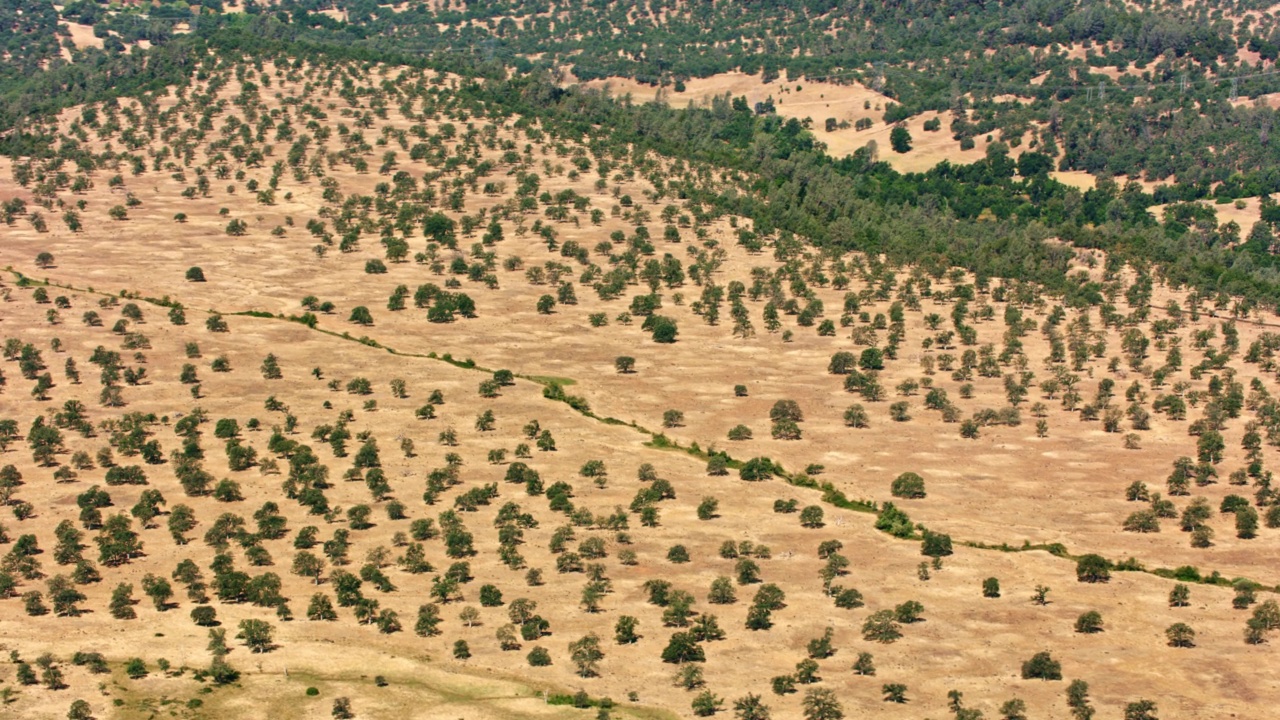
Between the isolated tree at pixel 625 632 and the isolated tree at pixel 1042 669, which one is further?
the isolated tree at pixel 625 632

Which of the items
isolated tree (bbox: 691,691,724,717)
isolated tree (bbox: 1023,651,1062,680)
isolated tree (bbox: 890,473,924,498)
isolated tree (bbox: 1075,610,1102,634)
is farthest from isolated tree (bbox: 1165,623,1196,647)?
isolated tree (bbox: 890,473,924,498)

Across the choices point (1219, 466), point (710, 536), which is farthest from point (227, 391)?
point (1219, 466)

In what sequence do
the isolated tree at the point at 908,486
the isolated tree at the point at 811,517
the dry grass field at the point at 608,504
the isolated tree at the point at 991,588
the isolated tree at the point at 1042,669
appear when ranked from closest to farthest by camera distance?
the dry grass field at the point at 608,504, the isolated tree at the point at 1042,669, the isolated tree at the point at 991,588, the isolated tree at the point at 811,517, the isolated tree at the point at 908,486

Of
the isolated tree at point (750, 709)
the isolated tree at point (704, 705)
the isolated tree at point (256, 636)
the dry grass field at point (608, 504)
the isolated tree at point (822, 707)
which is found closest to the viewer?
the isolated tree at point (822, 707)

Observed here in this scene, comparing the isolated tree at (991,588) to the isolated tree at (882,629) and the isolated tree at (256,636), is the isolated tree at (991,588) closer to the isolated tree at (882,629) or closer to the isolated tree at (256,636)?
the isolated tree at (882,629)

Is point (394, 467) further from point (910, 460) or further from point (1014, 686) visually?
point (1014, 686)

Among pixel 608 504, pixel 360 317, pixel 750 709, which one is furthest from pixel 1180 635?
pixel 360 317

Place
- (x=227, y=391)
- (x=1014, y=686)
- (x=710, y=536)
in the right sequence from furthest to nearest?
(x=227, y=391), (x=710, y=536), (x=1014, y=686)

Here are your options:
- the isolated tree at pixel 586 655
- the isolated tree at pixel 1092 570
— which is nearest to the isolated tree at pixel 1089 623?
the isolated tree at pixel 1092 570

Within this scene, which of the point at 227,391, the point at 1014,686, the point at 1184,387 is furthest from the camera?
the point at 1184,387
